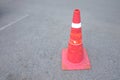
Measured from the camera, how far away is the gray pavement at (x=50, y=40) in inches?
123

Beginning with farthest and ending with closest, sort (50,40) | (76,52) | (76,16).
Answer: (50,40)
(76,52)
(76,16)

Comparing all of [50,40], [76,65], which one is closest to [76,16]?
[76,65]

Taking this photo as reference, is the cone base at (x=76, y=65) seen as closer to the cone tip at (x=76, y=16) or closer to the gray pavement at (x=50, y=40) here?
the gray pavement at (x=50, y=40)

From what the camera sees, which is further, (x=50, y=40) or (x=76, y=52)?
(x=50, y=40)

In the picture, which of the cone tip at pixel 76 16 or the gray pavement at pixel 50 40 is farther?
the gray pavement at pixel 50 40

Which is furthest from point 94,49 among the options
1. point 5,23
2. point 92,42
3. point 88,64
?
point 5,23

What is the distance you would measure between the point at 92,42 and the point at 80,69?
1.20 m

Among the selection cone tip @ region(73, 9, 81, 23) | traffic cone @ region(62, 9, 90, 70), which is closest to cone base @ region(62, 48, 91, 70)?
traffic cone @ region(62, 9, 90, 70)

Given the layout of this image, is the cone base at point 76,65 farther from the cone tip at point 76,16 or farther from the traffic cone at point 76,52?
the cone tip at point 76,16

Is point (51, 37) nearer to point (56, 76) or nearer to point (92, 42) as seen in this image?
point (92, 42)

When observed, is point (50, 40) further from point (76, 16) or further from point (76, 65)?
point (76, 16)

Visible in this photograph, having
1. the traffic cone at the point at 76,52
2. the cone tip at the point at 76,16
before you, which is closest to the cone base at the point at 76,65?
the traffic cone at the point at 76,52

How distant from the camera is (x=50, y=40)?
433 cm

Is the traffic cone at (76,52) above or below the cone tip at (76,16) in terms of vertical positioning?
below
